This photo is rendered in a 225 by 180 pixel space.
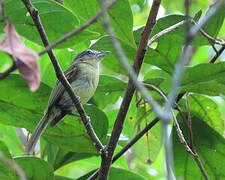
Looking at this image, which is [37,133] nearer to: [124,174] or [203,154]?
[124,174]

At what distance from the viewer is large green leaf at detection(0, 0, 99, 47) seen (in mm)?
2508

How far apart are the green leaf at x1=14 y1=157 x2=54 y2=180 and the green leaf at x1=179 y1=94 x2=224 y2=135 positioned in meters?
1.13

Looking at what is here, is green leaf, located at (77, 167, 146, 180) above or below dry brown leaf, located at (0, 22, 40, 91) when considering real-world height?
below

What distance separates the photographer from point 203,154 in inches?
108

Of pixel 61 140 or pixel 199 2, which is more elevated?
pixel 199 2

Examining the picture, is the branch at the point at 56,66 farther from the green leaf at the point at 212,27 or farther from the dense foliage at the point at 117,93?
the green leaf at the point at 212,27

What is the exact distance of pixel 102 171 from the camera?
223 centimetres

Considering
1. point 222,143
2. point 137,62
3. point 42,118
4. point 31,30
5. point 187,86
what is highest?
point 31,30

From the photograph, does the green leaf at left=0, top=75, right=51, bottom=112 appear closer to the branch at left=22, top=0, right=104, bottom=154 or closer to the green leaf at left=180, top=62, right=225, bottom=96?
the branch at left=22, top=0, right=104, bottom=154

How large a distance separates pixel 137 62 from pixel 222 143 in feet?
3.38

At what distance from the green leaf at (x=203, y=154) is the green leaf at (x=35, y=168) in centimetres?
90

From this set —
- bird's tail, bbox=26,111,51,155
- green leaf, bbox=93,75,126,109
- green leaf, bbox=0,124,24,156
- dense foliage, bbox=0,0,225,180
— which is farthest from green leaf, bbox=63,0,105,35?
green leaf, bbox=0,124,24,156

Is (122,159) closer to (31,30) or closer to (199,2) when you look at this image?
(31,30)

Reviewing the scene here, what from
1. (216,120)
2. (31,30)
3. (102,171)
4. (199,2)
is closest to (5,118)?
(31,30)
